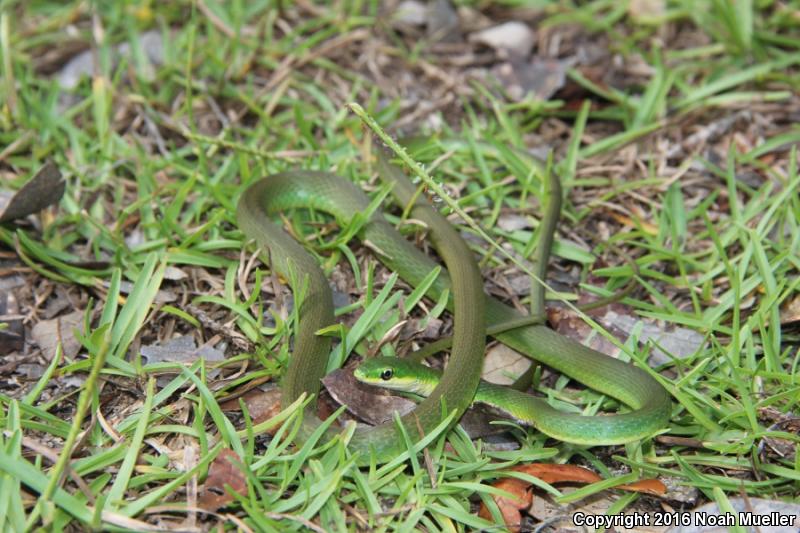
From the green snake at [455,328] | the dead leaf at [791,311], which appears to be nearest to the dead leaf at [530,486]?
the green snake at [455,328]

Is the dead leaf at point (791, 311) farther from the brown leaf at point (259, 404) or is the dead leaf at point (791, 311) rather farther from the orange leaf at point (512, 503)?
the brown leaf at point (259, 404)

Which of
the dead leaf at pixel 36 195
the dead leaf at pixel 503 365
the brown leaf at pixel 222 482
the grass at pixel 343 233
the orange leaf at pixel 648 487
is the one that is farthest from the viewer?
the dead leaf at pixel 36 195

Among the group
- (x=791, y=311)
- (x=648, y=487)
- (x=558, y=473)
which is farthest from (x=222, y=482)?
(x=791, y=311)

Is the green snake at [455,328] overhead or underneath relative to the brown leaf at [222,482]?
overhead

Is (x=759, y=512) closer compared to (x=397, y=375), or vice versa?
(x=759, y=512)

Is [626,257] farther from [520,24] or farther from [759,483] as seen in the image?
[520,24]

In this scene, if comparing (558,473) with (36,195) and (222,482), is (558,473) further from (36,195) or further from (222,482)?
(36,195)
